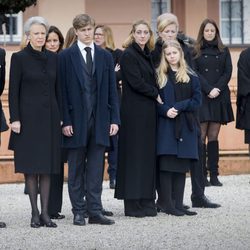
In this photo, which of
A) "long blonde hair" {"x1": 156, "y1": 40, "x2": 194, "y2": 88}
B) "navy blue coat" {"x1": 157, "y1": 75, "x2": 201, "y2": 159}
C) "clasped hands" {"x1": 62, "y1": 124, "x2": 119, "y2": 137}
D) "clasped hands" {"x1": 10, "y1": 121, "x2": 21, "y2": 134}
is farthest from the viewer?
"long blonde hair" {"x1": 156, "y1": 40, "x2": 194, "y2": 88}

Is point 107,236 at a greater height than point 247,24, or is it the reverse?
point 247,24

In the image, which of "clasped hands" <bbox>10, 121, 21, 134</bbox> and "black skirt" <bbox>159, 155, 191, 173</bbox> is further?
"black skirt" <bbox>159, 155, 191, 173</bbox>

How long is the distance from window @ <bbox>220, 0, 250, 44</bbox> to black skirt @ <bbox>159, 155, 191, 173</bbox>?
8471mm

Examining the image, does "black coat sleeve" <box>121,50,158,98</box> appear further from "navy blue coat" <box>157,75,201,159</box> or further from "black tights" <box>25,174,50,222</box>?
"black tights" <box>25,174,50,222</box>

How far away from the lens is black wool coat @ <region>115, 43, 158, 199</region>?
14.5 metres

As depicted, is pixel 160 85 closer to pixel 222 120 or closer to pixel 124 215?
pixel 124 215

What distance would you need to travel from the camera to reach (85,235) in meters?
13.0

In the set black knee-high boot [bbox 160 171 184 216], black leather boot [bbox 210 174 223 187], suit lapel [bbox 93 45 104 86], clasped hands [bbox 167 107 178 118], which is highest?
suit lapel [bbox 93 45 104 86]

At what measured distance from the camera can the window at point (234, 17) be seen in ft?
75.0

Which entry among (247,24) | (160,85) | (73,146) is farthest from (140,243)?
(247,24)

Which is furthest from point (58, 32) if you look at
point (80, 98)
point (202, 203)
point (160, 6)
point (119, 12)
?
point (160, 6)

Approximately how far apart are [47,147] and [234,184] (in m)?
4.76

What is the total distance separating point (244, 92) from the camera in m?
18.3

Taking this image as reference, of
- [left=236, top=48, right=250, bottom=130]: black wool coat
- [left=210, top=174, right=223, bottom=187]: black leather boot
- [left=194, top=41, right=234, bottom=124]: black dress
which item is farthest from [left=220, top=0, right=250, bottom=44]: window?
[left=210, top=174, right=223, bottom=187]: black leather boot
